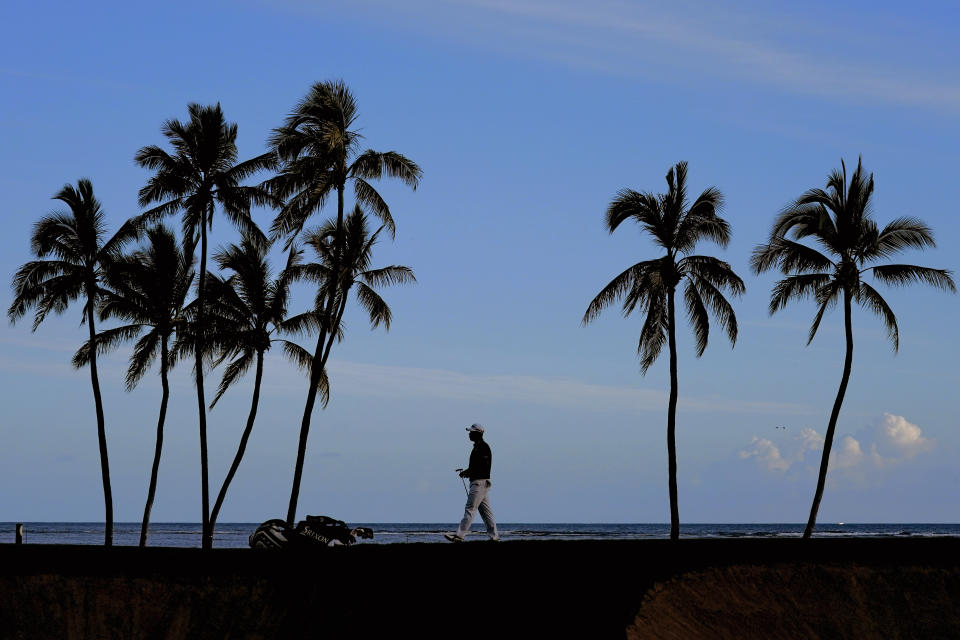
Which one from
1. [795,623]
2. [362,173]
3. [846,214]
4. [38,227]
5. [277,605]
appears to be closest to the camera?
[795,623]

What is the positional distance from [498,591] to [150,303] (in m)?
30.7

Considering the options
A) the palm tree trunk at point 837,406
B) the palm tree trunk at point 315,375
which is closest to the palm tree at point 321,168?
the palm tree trunk at point 315,375

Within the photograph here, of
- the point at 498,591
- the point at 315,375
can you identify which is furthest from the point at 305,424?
the point at 498,591

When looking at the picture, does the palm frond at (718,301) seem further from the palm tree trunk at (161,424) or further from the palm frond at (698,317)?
the palm tree trunk at (161,424)

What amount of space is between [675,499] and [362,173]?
597 inches

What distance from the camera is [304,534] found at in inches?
705

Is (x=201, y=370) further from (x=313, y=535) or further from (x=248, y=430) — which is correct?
(x=313, y=535)

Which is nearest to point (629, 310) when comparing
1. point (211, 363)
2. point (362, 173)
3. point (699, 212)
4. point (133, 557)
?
point (699, 212)

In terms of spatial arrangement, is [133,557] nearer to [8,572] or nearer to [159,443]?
[8,572]

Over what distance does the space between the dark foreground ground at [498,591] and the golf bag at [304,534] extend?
69 centimetres

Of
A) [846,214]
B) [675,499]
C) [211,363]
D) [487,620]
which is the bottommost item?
[487,620]

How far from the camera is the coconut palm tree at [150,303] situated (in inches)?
1673

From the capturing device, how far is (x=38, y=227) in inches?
1671

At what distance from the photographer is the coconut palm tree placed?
42.5 m
